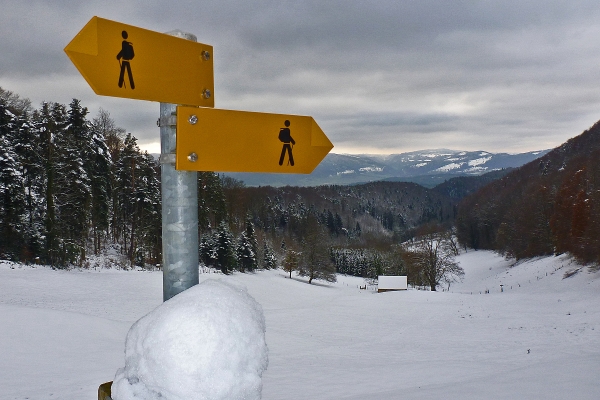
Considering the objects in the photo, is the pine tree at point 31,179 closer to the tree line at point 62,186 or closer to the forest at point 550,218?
the tree line at point 62,186

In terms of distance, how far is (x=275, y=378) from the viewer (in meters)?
10.0

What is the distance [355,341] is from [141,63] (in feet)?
51.9

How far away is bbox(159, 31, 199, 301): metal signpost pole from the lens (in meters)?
1.69

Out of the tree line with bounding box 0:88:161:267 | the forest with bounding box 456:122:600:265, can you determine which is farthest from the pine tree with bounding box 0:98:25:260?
the forest with bounding box 456:122:600:265

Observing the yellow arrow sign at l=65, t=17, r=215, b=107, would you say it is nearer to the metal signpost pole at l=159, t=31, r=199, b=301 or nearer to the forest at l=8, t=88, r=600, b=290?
the metal signpost pole at l=159, t=31, r=199, b=301

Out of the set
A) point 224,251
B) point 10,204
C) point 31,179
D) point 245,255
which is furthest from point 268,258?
point 10,204

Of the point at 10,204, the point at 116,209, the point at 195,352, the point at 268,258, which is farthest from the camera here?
the point at 268,258

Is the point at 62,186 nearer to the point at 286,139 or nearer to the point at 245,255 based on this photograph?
the point at 245,255

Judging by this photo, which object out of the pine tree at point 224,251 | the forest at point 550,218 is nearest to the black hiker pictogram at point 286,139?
the pine tree at point 224,251

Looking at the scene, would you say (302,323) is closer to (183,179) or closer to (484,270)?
(183,179)

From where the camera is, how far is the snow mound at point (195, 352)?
1.36 metres

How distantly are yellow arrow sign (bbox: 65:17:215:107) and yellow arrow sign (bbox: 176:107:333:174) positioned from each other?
122mm

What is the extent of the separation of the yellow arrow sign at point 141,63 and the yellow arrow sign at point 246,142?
0.40ft

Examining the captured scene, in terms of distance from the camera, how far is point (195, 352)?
138 centimetres
